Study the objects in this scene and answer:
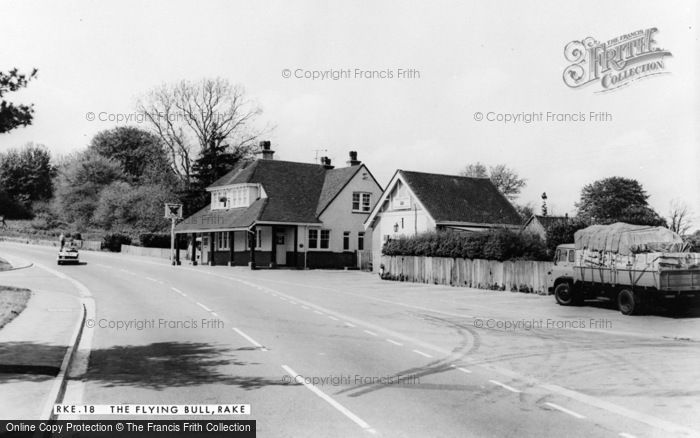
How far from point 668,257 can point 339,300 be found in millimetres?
11212

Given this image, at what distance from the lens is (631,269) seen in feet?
66.7

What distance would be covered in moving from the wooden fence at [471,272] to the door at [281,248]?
44.2ft

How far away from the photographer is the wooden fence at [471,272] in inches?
1110

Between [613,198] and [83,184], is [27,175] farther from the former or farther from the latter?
[613,198]

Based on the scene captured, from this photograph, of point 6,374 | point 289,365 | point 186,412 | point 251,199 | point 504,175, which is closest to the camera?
point 186,412

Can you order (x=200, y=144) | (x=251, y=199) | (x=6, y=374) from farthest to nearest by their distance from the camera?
(x=200, y=144) → (x=251, y=199) → (x=6, y=374)

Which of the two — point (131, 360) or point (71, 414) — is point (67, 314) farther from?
point (71, 414)

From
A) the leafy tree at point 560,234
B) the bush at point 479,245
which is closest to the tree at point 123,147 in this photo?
the bush at point 479,245

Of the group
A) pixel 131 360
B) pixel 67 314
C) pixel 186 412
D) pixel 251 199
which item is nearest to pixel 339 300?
pixel 67 314

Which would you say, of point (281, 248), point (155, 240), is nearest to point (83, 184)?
point (155, 240)

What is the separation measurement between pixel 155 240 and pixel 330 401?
57969 millimetres

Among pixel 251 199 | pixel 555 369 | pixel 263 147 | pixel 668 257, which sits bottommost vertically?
pixel 555 369

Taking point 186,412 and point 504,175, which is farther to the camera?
point 504,175

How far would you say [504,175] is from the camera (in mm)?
101312
